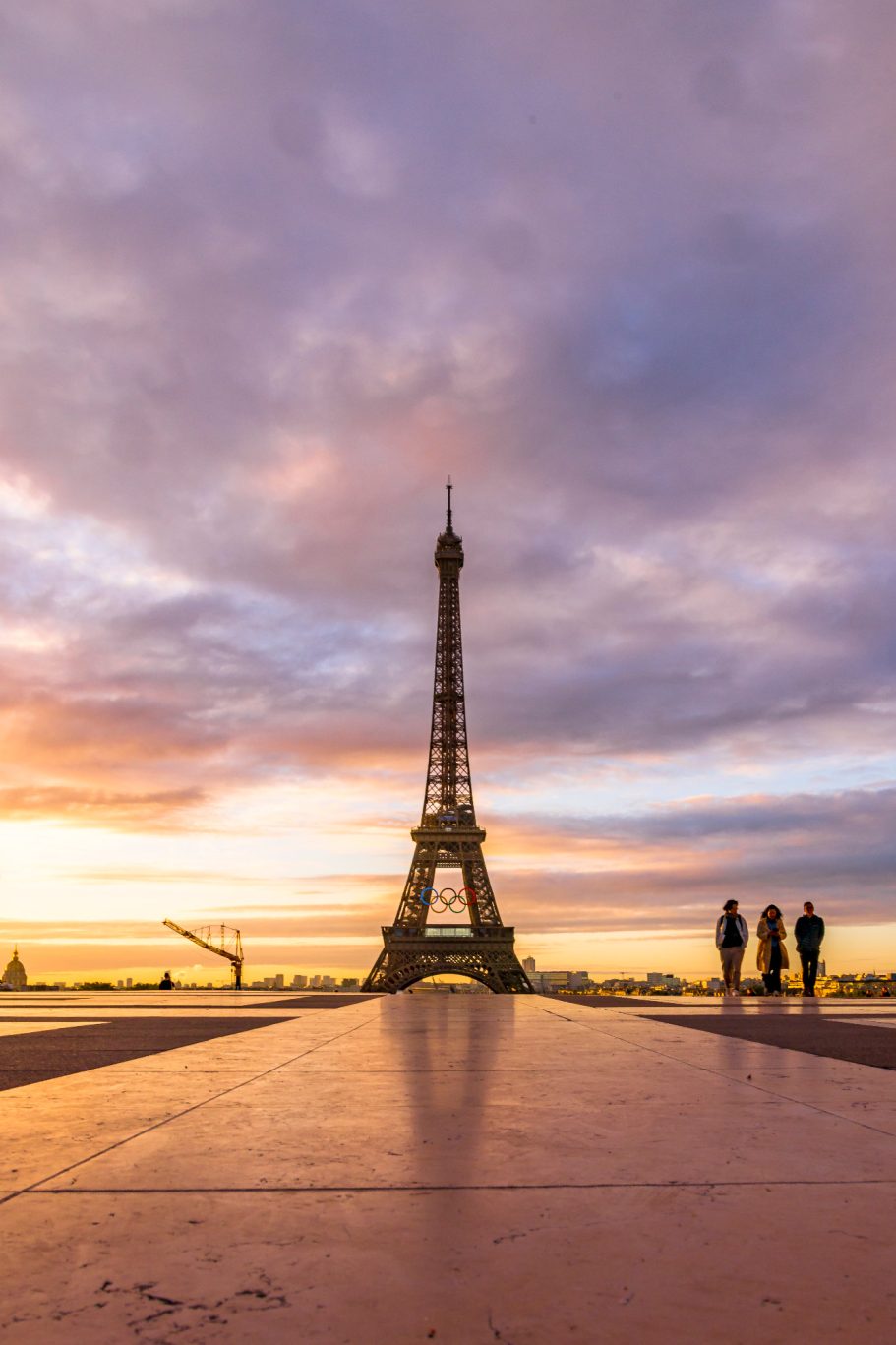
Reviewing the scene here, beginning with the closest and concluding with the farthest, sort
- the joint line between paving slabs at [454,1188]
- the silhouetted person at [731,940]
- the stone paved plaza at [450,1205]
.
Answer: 1. the stone paved plaza at [450,1205]
2. the joint line between paving slabs at [454,1188]
3. the silhouetted person at [731,940]

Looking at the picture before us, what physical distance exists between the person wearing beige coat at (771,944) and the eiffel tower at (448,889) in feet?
151

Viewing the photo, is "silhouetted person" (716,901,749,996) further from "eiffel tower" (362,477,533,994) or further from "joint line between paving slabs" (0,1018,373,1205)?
"eiffel tower" (362,477,533,994)

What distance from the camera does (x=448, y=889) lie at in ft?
239

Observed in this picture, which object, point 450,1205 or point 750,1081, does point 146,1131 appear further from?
point 750,1081

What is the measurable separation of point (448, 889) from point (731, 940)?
183 ft

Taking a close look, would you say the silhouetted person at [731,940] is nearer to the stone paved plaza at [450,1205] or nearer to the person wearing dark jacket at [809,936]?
the person wearing dark jacket at [809,936]

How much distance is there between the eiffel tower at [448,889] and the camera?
6619 centimetres

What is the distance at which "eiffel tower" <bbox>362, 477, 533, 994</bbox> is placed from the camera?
66188 mm

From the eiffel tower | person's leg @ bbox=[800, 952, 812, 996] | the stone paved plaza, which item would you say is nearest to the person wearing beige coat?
person's leg @ bbox=[800, 952, 812, 996]

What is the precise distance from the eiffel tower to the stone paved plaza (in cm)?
6180

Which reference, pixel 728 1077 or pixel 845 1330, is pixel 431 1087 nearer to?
pixel 728 1077

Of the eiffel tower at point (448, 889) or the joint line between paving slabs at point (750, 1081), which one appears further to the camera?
the eiffel tower at point (448, 889)

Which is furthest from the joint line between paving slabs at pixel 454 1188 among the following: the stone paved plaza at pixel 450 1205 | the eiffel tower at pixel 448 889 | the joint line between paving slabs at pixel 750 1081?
the eiffel tower at pixel 448 889

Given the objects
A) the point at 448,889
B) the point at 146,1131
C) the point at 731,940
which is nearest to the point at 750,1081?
the point at 146,1131
